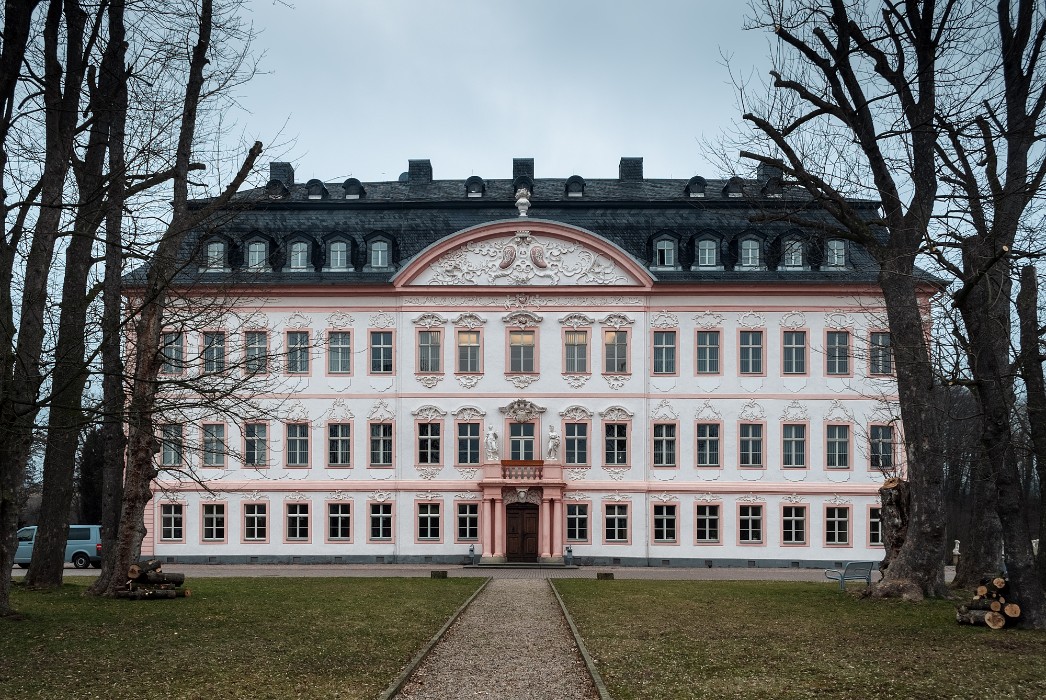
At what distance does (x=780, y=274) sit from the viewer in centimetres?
3772

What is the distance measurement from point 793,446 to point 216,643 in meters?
26.8

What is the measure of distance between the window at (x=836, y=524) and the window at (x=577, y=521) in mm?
8048

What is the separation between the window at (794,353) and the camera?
37438 millimetres

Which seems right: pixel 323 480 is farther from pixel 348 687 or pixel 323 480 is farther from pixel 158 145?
pixel 348 687

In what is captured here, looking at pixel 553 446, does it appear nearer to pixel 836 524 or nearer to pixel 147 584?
pixel 836 524

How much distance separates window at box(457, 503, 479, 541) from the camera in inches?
1469

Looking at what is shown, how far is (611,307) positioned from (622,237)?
283 cm

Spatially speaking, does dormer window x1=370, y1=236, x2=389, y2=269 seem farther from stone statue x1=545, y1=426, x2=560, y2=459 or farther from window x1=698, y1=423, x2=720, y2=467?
window x1=698, y1=423, x2=720, y2=467

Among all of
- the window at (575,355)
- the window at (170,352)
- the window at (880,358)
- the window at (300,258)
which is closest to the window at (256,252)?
the window at (300,258)

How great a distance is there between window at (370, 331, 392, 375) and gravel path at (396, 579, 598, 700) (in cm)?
1896

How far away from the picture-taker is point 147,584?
2022cm

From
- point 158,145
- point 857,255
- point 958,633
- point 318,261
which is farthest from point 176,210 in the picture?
point 857,255

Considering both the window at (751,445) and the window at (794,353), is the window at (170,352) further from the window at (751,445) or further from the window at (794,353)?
the window at (794,353)

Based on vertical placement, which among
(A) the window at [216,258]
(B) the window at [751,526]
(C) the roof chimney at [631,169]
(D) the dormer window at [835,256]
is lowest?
(B) the window at [751,526]
